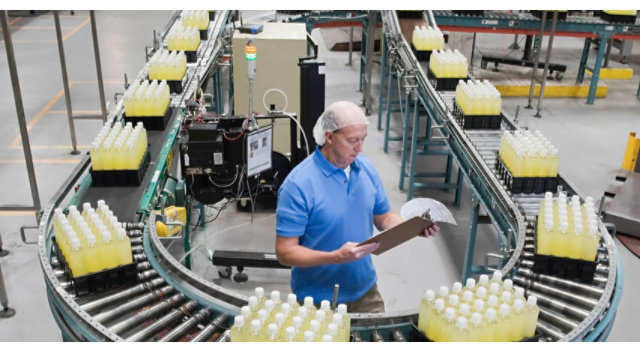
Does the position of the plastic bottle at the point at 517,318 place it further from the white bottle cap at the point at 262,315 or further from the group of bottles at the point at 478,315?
the white bottle cap at the point at 262,315

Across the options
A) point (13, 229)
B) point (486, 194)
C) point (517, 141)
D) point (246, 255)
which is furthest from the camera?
point (13, 229)

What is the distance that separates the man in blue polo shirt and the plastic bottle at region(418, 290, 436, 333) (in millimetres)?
341

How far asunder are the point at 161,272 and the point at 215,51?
187 inches

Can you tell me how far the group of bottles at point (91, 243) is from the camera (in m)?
2.85

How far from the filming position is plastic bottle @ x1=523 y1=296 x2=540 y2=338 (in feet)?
7.93

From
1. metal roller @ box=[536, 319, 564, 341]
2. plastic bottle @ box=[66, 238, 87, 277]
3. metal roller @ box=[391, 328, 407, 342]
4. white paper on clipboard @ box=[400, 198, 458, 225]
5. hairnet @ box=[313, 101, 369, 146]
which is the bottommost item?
metal roller @ box=[391, 328, 407, 342]

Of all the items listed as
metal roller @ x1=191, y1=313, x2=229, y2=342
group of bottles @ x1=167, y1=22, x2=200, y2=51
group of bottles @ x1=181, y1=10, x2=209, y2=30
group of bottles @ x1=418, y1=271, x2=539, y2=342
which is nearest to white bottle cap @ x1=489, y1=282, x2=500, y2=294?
group of bottles @ x1=418, y1=271, x2=539, y2=342

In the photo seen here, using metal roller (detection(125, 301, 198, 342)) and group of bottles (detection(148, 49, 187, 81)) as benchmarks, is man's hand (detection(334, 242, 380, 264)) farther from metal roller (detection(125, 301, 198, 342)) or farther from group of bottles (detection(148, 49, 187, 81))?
group of bottles (detection(148, 49, 187, 81))

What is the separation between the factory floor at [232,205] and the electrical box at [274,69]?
1358 mm

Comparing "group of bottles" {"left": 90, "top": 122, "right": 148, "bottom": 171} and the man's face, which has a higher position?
the man's face

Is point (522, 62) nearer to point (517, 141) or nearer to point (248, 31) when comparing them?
point (248, 31)

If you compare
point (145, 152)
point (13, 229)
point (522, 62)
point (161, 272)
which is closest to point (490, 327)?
point (161, 272)

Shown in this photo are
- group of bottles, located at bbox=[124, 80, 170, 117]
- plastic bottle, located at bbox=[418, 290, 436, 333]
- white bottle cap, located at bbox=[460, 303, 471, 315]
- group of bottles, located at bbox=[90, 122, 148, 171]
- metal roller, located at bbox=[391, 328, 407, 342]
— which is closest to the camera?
white bottle cap, located at bbox=[460, 303, 471, 315]

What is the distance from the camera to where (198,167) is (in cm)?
479
